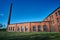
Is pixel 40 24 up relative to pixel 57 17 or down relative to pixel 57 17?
down

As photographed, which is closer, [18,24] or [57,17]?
[57,17]

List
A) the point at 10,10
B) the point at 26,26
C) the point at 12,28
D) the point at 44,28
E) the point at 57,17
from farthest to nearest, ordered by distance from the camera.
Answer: the point at 10,10 < the point at 12,28 < the point at 26,26 < the point at 44,28 < the point at 57,17

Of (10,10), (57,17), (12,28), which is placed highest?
(10,10)

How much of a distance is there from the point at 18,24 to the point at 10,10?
9.25 meters

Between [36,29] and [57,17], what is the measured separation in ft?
26.7

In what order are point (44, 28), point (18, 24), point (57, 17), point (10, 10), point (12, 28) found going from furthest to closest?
1. point (10, 10)
2. point (12, 28)
3. point (18, 24)
4. point (44, 28)
5. point (57, 17)

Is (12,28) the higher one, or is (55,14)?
(55,14)

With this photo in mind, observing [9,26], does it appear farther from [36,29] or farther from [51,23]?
[51,23]

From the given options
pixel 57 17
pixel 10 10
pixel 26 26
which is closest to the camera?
pixel 57 17

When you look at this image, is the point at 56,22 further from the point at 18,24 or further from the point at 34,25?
the point at 18,24

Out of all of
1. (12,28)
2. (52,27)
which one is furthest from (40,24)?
(12,28)

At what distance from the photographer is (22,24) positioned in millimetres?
37281

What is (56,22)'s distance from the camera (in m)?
30.0

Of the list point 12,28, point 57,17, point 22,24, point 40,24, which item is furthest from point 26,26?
point 57,17
